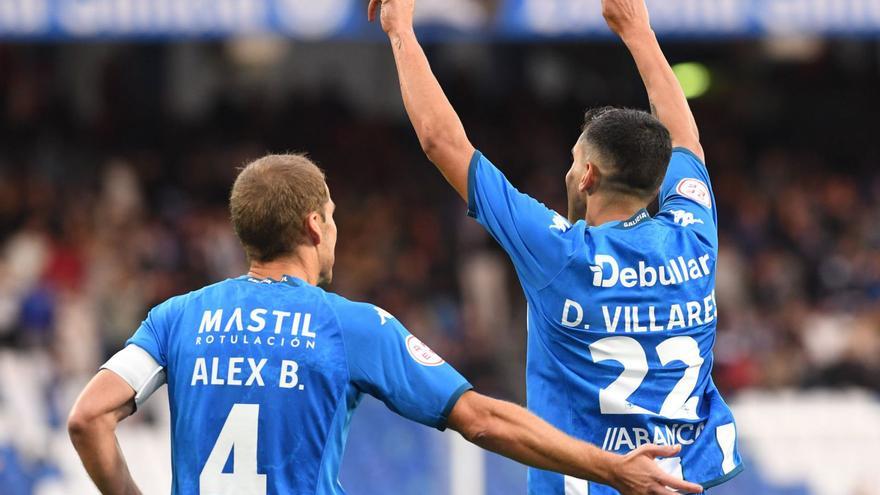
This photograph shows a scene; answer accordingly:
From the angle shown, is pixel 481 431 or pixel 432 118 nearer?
pixel 481 431

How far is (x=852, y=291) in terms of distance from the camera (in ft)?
47.0

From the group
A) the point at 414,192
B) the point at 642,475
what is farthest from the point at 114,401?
the point at 414,192

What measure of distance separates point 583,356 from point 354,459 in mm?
6020

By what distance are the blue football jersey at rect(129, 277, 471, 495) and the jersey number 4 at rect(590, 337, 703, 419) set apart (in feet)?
2.22

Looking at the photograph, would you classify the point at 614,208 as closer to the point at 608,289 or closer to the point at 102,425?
the point at 608,289

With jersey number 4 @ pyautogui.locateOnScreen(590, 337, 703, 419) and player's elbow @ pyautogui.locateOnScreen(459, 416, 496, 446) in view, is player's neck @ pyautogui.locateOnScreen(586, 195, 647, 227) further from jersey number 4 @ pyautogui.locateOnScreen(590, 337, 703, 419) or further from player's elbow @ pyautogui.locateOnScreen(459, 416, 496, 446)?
player's elbow @ pyautogui.locateOnScreen(459, 416, 496, 446)

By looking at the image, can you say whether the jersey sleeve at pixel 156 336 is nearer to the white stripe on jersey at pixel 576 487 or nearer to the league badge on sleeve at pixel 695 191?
the white stripe on jersey at pixel 576 487

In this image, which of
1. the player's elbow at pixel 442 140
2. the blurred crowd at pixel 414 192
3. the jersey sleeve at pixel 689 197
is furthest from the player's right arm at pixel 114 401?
the blurred crowd at pixel 414 192

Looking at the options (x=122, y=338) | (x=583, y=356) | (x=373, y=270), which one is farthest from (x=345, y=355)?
(x=373, y=270)

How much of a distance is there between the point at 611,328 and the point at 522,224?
440 mm

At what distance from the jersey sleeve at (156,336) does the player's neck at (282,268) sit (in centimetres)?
27

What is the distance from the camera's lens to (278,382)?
3.94m

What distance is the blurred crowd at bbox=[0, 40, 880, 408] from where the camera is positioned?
42.5ft

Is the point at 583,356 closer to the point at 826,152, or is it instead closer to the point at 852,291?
the point at 852,291
